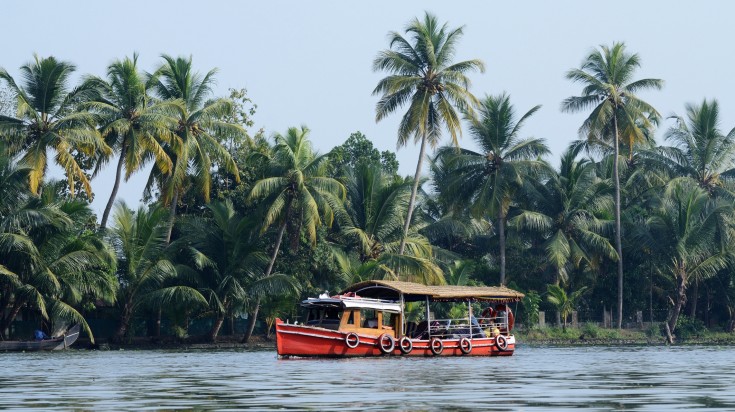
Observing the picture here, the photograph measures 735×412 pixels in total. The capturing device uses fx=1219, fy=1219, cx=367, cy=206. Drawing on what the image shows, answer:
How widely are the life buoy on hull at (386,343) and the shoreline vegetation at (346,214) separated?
13.3 m

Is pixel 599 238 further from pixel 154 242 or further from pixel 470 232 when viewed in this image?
pixel 154 242

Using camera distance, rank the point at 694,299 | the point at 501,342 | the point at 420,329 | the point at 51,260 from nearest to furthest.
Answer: the point at 501,342 → the point at 420,329 → the point at 51,260 → the point at 694,299

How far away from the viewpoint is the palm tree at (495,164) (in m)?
60.1

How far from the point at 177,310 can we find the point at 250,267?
12.4 feet

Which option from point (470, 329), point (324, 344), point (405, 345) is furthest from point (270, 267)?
point (324, 344)

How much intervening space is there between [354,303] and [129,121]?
18828 mm

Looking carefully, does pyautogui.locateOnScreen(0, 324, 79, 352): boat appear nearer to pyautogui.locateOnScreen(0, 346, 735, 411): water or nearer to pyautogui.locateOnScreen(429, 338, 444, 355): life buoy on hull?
pyautogui.locateOnScreen(0, 346, 735, 411): water

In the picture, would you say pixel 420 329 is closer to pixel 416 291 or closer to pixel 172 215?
pixel 416 291

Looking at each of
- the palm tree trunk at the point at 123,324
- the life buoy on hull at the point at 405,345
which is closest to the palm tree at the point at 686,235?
the life buoy on hull at the point at 405,345

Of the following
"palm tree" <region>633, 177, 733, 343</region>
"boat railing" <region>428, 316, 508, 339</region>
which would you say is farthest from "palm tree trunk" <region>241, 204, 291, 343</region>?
"palm tree" <region>633, 177, 733, 343</region>

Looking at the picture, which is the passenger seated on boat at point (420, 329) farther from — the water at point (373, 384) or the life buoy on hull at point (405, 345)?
the water at point (373, 384)

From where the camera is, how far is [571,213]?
6228cm

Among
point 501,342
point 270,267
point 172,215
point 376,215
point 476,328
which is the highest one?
point 376,215

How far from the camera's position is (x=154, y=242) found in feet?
173
